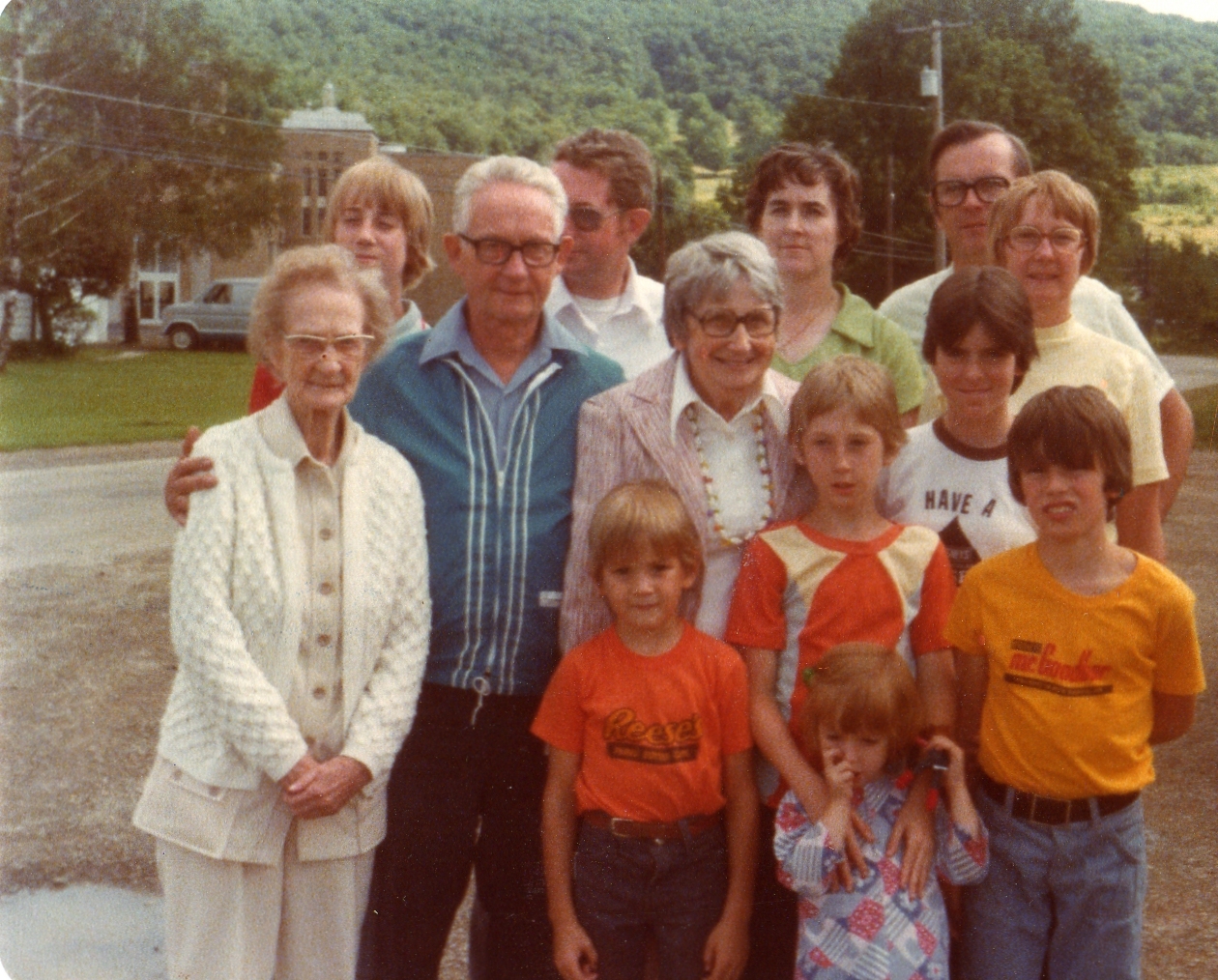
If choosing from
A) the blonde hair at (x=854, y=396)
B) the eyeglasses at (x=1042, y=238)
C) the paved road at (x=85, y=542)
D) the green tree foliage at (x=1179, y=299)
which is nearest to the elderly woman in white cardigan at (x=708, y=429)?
the blonde hair at (x=854, y=396)

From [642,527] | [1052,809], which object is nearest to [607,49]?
[642,527]

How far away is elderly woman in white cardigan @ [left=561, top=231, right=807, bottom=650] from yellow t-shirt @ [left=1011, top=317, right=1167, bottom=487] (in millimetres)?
598

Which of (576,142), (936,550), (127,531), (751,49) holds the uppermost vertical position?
(751,49)

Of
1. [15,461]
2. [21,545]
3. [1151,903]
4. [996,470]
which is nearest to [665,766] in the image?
[996,470]

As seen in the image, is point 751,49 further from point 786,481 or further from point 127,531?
point 127,531

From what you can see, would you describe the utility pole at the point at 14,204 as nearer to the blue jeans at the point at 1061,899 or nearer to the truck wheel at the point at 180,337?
the truck wheel at the point at 180,337

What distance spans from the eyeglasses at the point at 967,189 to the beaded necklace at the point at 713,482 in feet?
4.67

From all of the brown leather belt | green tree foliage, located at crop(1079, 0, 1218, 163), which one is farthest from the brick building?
the brown leather belt

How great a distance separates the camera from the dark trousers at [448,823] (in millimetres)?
2906

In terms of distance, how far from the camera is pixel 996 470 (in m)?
2.75

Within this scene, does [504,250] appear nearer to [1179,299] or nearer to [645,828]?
[645,828]

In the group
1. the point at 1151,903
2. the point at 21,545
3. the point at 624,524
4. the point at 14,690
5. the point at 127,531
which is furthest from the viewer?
the point at 127,531

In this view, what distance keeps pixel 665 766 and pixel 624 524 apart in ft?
1.68

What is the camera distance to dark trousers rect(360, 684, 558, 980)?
291 cm
